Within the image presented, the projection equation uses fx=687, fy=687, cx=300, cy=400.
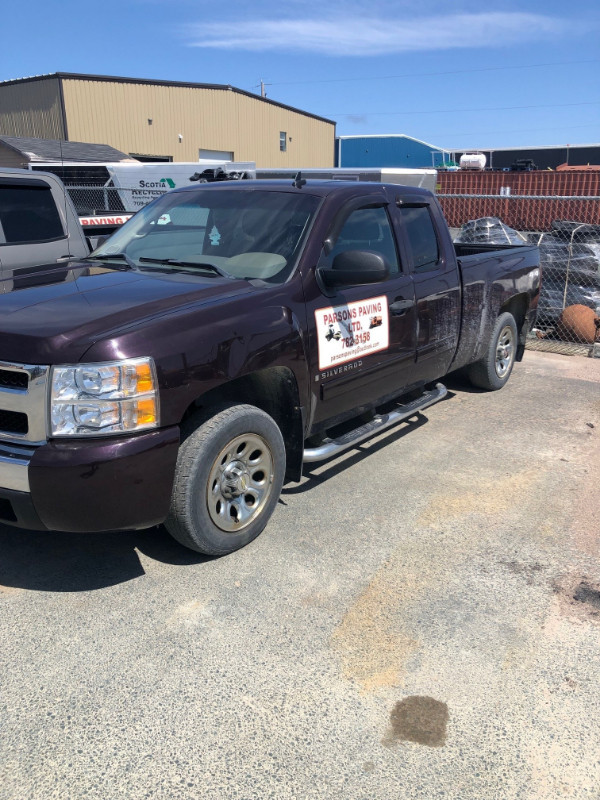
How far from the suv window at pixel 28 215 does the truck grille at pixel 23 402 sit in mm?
3250

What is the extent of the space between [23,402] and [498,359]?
5123 mm

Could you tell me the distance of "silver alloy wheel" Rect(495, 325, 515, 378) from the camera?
6.84 metres

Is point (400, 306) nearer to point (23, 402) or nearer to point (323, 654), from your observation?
point (323, 654)

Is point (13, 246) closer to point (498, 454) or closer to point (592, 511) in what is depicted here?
point (498, 454)

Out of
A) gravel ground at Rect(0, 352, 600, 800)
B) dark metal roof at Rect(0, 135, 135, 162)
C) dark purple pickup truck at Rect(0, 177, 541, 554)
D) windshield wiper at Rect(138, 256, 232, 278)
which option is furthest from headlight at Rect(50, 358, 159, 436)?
dark metal roof at Rect(0, 135, 135, 162)

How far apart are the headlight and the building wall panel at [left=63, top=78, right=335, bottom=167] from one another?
97.0 ft

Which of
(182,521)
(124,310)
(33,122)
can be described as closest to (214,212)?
(124,310)

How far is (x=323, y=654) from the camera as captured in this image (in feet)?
9.69

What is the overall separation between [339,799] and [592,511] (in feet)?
9.15

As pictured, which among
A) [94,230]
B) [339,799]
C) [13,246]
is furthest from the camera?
[94,230]

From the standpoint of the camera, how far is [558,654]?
2967mm

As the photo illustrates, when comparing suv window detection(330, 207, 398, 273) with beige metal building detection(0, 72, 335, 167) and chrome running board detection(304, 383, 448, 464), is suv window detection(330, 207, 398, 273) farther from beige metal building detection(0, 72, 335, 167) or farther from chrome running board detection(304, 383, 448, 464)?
beige metal building detection(0, 72, 335, 167)

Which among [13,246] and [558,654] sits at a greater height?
[13,246]

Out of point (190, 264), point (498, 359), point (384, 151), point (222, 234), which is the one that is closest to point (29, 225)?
point (222, 234)
